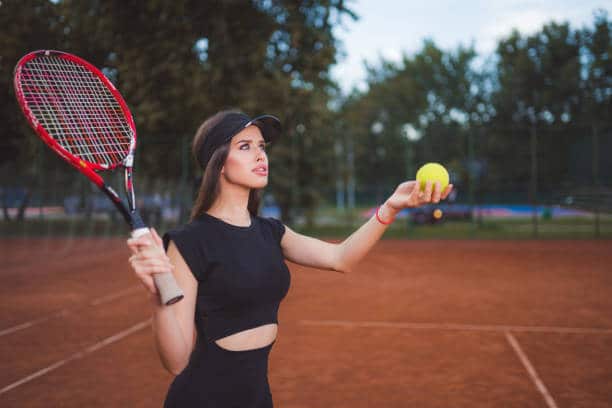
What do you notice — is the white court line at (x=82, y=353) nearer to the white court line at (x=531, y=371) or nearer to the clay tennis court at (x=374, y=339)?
the clay tennis court at (x=374, y=339)

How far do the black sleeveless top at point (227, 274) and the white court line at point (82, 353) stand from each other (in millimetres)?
3268

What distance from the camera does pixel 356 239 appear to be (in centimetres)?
243

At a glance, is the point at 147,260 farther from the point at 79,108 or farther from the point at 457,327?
the point at 457,327

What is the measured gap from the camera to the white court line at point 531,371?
4162 millimetres

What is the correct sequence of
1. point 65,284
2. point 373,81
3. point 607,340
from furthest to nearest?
point 373,81 → point 65,284 → point 607,340

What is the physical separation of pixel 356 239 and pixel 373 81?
45.2 metres

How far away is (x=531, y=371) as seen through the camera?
4.79 meters

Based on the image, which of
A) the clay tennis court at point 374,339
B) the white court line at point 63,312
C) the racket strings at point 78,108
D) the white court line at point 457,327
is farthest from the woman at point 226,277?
the white court line at point 63,312

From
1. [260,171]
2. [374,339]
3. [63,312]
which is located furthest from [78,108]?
[63,312]

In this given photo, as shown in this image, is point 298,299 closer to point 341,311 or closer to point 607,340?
point 341,311

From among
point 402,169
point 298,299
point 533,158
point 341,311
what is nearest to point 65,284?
point 298,299

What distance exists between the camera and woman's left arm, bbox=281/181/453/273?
2334 millimetres

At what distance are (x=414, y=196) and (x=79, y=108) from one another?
163 centimetres

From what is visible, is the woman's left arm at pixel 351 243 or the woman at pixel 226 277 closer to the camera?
the woman at pixel 226 277
